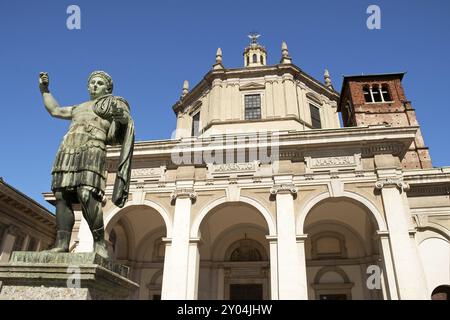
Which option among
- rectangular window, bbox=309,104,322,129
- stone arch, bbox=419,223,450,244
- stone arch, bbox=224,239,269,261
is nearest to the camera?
stone arch, bbox=419,223,450,244

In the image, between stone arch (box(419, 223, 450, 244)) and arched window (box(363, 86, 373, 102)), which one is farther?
arched window (box(363, 86, 373, 102))

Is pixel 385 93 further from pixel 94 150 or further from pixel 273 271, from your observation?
pixel 94 150

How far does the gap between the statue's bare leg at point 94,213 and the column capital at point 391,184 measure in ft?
39.6

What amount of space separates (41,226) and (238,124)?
44.4 feet

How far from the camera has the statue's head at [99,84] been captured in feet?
14.9

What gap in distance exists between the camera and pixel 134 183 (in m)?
15.1

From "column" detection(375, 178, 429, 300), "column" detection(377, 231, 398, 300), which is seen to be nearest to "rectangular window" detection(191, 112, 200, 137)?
"column" detection(375, 178, 429, 300)

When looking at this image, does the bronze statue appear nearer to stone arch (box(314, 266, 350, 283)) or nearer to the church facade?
the church facade

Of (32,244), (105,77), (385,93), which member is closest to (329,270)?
(105,77)

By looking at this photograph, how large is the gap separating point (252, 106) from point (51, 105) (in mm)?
16161

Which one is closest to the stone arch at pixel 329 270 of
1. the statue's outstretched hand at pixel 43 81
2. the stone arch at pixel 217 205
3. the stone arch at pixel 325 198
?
the stone arch at pixel 325 198

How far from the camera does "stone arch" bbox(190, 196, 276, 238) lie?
43.9ft

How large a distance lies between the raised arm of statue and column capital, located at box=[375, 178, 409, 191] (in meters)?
12.2

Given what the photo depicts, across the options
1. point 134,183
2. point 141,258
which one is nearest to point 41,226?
point 141,258
